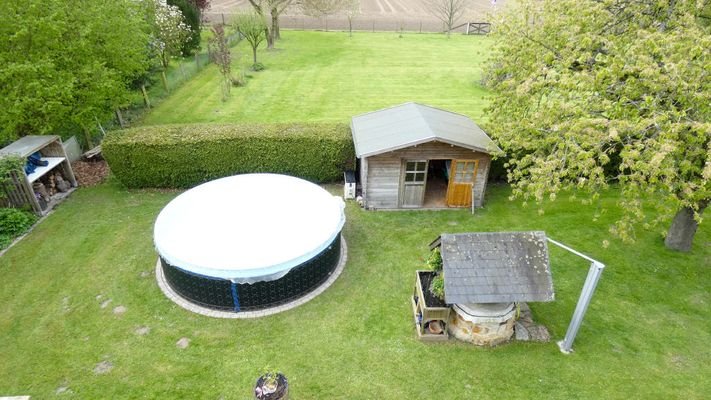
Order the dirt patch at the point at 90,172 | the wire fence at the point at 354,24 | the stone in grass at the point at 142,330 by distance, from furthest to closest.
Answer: the wire fence at the point at 354,24 < the dirt patch at the point at 90,172 < the stone in grass at the point at 142,330

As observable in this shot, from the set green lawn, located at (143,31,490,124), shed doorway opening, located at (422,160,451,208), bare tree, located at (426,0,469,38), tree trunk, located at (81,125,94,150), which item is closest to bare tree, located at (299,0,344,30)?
green lawn, located at (143,31,490,124)

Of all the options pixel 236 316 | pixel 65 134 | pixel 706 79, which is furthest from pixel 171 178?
pixel 706 79

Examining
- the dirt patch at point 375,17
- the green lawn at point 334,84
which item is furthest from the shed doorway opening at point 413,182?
the dirt patch at point 375,17

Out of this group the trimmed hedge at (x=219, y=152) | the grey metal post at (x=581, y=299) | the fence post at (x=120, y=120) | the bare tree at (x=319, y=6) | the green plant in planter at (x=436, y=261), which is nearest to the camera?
the grey metal post at (x=581, y=299)

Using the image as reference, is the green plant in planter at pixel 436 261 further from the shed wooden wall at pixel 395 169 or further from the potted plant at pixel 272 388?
the shed wooden wall at pixel 395 169

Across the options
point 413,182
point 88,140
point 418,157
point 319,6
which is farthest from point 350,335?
point 319,6

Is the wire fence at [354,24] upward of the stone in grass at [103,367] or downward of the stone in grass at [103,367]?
upward

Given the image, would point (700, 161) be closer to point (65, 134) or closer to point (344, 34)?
point (65, 134)

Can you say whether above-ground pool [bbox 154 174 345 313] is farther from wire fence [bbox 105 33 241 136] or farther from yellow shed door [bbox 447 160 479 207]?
wire fence [bbox 105 33 241 136]
